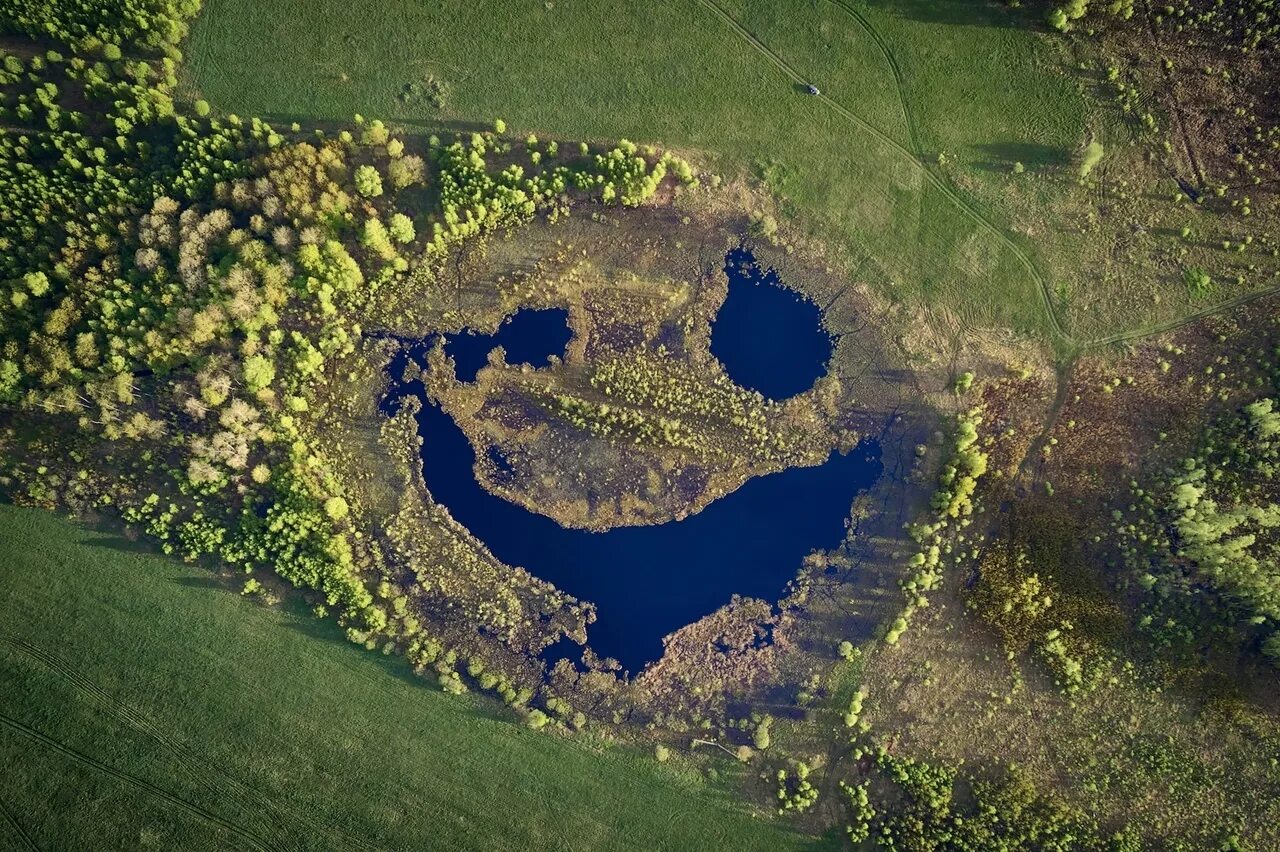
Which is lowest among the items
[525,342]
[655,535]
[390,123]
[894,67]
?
[655,535]

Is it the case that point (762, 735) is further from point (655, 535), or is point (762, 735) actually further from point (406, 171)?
point (406, 171)

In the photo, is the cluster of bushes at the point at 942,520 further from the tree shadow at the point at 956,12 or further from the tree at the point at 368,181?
the tree at the point at 368,181

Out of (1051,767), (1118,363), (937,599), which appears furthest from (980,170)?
(1051,767)

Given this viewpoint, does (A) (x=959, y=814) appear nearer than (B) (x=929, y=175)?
Yes

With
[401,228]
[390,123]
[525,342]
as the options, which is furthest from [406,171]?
[525,342]

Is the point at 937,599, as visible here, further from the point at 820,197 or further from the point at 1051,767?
the point at 820,197

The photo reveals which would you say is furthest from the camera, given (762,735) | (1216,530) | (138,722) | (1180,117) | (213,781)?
(1180,117)
